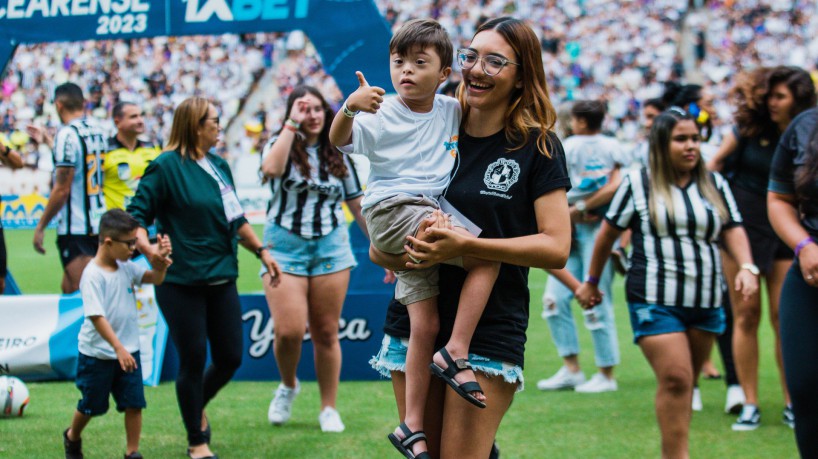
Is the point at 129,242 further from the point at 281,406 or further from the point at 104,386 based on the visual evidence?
the point at 281,406

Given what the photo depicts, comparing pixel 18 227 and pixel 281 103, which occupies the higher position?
pixel 281 103

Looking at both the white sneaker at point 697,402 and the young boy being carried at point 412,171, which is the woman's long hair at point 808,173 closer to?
the young boy being carried at point 412,171

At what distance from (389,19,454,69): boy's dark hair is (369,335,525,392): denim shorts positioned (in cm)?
92

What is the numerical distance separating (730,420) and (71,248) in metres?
4.84

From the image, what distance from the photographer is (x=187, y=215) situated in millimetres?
5184

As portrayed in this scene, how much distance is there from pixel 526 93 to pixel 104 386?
2854 mm

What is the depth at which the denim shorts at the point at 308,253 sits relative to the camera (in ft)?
19.8

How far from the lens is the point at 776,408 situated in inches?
256

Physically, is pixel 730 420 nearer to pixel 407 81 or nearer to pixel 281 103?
pixel 407 81

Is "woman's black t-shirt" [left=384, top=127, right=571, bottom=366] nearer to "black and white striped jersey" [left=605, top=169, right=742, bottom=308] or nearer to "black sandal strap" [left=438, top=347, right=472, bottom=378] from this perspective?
"black sandal strap" [left=438, top=347, right=472, bottom=378]

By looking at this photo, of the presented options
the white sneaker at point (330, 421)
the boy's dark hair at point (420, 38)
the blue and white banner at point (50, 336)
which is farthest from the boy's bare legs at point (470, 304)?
the blue and white banner at point (50, 336)

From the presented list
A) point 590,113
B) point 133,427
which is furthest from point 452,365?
point 590,113

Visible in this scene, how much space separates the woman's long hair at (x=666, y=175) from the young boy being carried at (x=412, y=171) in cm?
195

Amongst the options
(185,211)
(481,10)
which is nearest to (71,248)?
(185,211)
